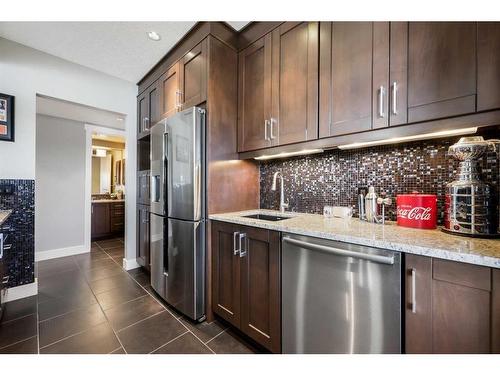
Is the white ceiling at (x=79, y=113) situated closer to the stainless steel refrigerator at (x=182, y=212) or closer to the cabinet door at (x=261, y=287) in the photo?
the stainless steel refrigerator at (x=182, y=212)

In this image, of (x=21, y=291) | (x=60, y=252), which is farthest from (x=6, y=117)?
(x=60, y=252)

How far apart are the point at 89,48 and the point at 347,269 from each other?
3099 mm

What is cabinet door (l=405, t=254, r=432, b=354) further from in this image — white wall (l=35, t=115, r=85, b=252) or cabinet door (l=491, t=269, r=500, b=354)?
white wall (l=35, t=115, r=85, b=252)

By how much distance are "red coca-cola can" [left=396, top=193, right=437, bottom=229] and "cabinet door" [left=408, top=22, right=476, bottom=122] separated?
1.47 feet

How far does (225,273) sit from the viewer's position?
65.6 inches

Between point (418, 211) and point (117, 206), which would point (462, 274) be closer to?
point (418, 211)

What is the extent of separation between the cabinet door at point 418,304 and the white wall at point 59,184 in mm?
4724

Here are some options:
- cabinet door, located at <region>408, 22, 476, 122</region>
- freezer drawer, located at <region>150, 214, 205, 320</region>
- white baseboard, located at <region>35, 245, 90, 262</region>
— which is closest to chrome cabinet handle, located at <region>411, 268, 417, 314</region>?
cabinet door, located at <region>408, 22, 476, 122</region>

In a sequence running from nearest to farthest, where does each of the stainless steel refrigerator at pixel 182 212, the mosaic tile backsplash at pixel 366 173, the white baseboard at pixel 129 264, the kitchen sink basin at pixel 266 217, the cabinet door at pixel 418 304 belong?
the cabinet door at pixel 418 304, the mosaic tile backsplash at pixel 366 173, the stainless steel refrigerator at pixel 182 212, the kitchen sink basin at pixel 266 217, the white baseboard at pixel 129 264

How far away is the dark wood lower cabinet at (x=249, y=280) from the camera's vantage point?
4.36ft

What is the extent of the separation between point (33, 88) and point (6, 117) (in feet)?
1.42

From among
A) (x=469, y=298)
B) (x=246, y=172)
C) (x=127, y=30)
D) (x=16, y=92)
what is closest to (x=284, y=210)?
(x=246, y=172)

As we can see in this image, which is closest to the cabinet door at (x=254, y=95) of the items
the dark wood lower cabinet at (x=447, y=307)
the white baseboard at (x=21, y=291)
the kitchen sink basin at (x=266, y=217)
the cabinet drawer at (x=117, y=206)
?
the kitchen sink basin at (x=266, y=217)
